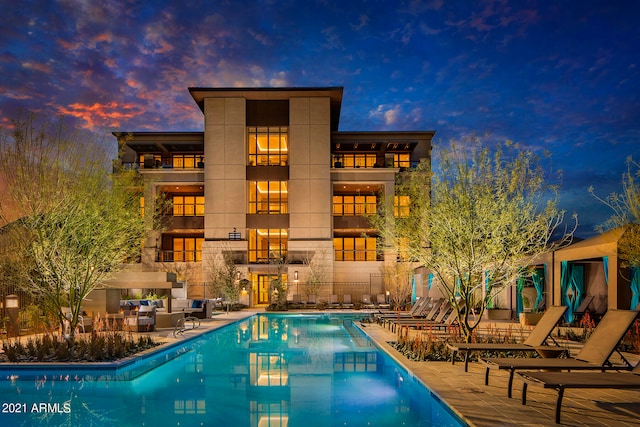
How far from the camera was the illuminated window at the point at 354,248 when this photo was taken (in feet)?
120

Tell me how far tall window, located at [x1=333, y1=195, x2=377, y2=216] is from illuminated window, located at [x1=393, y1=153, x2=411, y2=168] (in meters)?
3.51

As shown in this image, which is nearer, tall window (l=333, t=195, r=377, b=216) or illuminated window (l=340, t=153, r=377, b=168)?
tall window (l=333, t=195, r=377, b=216)

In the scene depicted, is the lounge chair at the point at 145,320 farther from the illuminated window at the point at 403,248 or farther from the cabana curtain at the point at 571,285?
the cabana curtain at the point at 571,285

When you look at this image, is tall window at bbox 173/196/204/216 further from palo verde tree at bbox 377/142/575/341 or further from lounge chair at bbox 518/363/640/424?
lounge chair at bbox 518/363/640/424

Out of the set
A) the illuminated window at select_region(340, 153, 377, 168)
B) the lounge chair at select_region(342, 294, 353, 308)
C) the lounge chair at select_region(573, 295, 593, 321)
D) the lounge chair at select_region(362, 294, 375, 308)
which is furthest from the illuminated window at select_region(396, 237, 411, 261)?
the illuminated window at select_region(340, 153, 377, 168)

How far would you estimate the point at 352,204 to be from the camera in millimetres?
37125

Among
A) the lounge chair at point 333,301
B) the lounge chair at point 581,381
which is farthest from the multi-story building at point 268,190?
the lounge chair at point 581,381

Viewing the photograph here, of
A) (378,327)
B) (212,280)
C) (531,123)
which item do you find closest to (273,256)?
(212,280)

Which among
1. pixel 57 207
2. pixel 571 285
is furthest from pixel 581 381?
pixel 571 285

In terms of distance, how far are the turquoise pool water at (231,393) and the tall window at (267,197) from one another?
22.5 metres

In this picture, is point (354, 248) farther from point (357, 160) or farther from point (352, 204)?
point (357, 160)

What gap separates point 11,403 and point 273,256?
88.1 feet

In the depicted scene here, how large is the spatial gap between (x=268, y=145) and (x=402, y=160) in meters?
10.6

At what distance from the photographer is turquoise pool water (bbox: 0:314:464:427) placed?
22.2 feet
